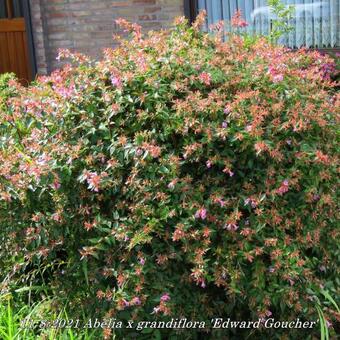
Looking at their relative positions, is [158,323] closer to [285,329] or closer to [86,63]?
[285,329]

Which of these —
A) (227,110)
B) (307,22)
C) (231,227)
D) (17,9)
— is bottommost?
(231,227)

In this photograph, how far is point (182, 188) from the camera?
3.00 meters

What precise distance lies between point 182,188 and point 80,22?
215 inches

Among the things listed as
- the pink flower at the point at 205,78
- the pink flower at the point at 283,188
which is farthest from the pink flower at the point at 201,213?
the pink flower at the point at 205,78

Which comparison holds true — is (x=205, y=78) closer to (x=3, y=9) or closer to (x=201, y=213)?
(x=201, y=213)

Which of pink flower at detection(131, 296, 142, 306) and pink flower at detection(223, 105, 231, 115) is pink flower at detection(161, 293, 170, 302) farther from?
pink flower at detection(223, 105, 231, 115)

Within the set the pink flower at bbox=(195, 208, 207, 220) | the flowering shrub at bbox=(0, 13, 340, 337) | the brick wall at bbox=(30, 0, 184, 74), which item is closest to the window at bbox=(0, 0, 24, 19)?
the brick wall at bbox=(30, 0, 184, 74)

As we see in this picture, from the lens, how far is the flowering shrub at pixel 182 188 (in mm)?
3006

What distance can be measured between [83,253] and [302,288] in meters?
1.05

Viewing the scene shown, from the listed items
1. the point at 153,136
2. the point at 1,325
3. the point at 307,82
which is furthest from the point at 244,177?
the point at 1,325

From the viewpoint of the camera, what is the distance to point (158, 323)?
310 cm

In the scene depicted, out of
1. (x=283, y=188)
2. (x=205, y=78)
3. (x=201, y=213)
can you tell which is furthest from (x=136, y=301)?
(x=205, y=78)

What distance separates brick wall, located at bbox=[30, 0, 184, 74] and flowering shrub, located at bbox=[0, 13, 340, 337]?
441 centimetres

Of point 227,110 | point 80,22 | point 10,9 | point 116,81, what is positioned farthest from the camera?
point 10,9
